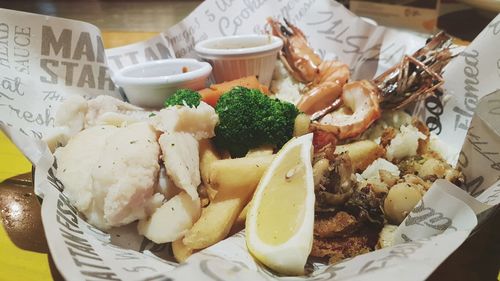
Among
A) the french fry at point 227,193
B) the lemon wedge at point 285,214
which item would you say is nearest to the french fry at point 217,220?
the french fry at point 227,193

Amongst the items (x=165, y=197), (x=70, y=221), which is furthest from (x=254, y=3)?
(x=70, y=221)

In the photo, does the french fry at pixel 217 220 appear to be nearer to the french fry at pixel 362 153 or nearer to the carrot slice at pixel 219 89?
the french fry at pixel 362 153

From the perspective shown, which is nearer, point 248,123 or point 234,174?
point 234,174

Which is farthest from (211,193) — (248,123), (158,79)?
(158,79)

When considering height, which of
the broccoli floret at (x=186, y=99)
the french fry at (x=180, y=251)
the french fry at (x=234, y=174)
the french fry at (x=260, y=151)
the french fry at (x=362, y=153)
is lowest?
the french fry at (x=180, y=251)

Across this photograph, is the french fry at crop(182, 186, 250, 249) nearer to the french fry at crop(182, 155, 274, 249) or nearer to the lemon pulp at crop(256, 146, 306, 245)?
the french fry at crop(182, 155, 274, 249)

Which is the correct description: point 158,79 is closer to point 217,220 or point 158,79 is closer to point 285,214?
point 217,220
